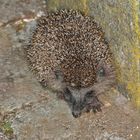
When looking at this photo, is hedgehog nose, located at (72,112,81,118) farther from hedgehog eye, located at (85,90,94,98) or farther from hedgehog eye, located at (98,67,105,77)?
hedgehog eye, located at (98,67,105,77)

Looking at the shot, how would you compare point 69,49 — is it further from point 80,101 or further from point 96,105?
point 96,105

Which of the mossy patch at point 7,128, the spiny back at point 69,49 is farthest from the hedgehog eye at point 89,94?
the mossy patch at point 7,128

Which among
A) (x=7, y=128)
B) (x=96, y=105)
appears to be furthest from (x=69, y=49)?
(x=7, y=128)

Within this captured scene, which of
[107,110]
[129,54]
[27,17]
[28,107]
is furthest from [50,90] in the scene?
[27,17]

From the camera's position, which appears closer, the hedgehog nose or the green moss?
the green moss

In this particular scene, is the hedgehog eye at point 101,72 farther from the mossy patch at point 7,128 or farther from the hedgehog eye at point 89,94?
the mossy patch at point 7,128

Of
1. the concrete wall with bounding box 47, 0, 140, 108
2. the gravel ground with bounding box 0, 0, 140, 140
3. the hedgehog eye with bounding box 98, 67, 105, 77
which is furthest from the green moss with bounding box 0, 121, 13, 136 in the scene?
the concrete wall with bounding box 47, 0, 140, 108

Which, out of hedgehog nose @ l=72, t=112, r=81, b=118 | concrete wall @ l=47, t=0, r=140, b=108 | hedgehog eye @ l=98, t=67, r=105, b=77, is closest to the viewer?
concrete wall @ l=47, t=0, r=140, b=108
